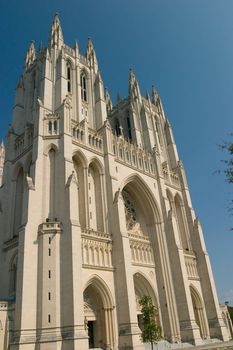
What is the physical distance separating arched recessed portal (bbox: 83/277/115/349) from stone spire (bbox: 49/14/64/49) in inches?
1140

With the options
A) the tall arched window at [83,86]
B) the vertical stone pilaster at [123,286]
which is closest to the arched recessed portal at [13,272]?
the vertical stone pilaster at [123,286]

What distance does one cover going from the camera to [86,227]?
26.9 meters

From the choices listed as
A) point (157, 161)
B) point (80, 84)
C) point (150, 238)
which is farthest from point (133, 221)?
point (80, 84)

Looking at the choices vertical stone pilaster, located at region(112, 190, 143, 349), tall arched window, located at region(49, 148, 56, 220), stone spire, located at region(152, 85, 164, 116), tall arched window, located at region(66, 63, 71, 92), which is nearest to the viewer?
vertical stone pilaster, located at region(112, 190, 143, 349)

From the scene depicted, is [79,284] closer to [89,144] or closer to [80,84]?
[89,144]

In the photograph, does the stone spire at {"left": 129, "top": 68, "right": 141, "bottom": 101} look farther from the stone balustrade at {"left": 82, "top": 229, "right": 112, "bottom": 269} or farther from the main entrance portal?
the main entrance portal

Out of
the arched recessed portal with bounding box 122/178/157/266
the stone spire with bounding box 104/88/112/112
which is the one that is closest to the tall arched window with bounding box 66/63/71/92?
the arched recessed portal with bounding box 122/178/157/266

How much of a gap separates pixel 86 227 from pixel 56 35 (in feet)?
86.0

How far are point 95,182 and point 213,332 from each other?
871 inches

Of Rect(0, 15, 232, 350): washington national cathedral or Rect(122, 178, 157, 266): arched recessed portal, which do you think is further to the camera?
Rect(122, 178, 157, 266): arched recessed portal

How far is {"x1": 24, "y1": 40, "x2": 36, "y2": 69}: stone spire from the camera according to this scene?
40.0 metres

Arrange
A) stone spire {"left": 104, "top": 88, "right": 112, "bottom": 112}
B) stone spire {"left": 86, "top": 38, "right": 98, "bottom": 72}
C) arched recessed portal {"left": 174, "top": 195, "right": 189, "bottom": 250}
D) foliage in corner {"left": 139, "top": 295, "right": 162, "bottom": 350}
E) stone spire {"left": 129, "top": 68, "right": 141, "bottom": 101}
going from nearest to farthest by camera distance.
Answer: foliage in corner {"left": 139, "top": 295, "right": 162, "bottom": 350}
arched recessed portal {"left": 174, "top": 195, "right": 189, "bottom": 250}
stone spire {"left": 86, "top": 38, "right": 98, "bottom": 72}
stone spire {"left": 129, "top": 68, "right": 141, "bottom": 101}
stone spire {"left": 104, "top": 88, "right": 112, "bottom": 112}

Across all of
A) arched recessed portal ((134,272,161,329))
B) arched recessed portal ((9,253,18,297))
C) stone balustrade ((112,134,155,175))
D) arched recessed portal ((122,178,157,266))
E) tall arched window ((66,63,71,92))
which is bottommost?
arched recessed portal ((134,272,161,329))

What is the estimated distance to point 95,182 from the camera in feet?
102
